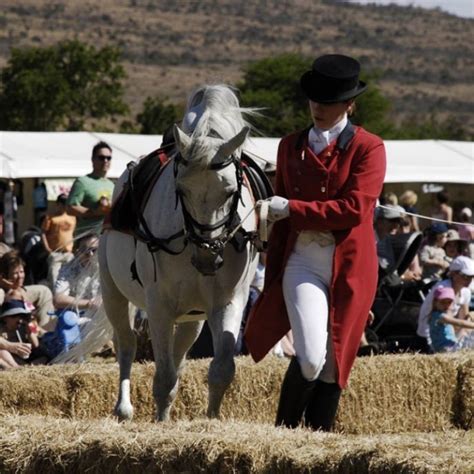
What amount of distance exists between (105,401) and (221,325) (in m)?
2.35

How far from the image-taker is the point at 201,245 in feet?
24.7

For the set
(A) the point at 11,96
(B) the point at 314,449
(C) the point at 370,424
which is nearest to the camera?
(B) the point at 314,449

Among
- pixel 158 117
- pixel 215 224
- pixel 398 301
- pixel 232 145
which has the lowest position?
pixel 398 301

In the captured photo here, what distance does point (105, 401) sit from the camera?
33.1 feet

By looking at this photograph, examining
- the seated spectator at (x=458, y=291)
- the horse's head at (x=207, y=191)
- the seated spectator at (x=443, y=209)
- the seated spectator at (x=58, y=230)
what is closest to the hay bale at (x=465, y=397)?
the seated spectator at (x=458, y=291)

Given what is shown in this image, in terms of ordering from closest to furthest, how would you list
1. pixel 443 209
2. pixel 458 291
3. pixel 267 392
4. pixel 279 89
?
1. pixel 267 392
2. pixel 458 291
3. pixel 443 209
4. pixel 279 89

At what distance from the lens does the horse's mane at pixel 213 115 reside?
25.5ft

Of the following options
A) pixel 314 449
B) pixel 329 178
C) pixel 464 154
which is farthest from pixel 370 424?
pixel 464 154

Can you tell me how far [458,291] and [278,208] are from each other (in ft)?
21.0

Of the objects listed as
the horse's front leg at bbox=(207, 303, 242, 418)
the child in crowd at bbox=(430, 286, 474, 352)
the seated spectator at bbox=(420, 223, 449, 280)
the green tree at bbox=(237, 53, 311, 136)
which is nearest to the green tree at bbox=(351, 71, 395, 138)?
the green tree at bbox=(237, 53, 311, 136)

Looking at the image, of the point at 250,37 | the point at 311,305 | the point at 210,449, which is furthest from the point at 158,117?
the point at 250,37

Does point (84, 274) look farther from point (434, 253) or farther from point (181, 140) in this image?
point (434, 253)

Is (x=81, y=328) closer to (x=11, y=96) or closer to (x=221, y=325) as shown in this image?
(x=221, y=325)

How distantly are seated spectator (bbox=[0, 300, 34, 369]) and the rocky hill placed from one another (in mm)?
68926
